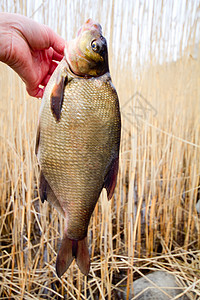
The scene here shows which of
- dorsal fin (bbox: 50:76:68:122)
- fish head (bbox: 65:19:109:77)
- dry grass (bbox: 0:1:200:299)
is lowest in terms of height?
dry grass (bbox: 0:1:200:299)

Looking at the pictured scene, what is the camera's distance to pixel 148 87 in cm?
214

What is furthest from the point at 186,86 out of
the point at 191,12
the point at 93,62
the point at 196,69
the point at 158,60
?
the point at 93,62

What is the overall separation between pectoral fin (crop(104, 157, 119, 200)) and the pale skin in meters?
0.54

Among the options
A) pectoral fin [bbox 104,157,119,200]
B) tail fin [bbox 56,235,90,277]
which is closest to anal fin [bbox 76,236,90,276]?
tail fin [bbox 56,235,90,277]

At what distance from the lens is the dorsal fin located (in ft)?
2.79

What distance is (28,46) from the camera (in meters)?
1.05

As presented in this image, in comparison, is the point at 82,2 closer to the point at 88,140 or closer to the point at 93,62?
the point at 93,62

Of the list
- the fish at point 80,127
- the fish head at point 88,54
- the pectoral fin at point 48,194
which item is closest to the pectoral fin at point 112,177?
the fish at point 80,127

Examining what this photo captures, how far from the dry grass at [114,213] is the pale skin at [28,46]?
34 centimetres

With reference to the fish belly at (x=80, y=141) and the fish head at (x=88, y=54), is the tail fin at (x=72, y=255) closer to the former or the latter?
the fish belly at (x=80, y=141)

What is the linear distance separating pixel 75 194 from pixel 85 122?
261 mm

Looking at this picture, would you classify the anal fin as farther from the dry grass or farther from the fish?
the dry grass

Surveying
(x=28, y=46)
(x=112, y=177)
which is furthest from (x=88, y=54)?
(x=112, y=177)

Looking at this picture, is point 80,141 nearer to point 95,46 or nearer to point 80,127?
point 80,127
